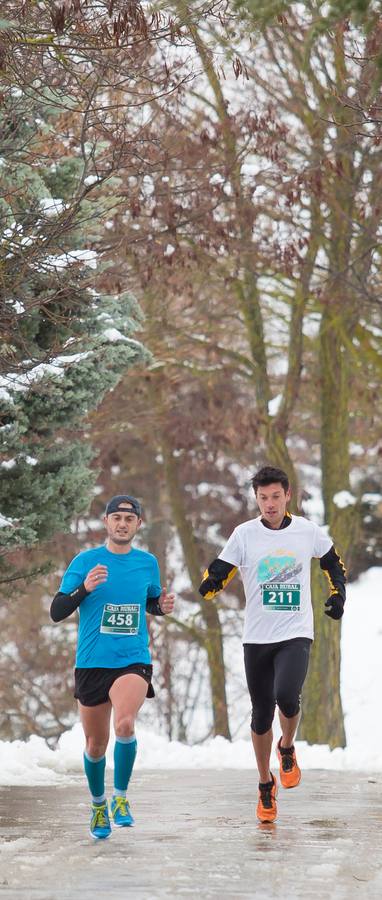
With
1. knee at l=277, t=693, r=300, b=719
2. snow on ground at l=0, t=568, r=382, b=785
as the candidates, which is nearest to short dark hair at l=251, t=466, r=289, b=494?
knee at l=277, t=693, r=300, b=719

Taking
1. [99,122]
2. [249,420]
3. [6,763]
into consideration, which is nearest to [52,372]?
[99,122]

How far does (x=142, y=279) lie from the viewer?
48.4ft

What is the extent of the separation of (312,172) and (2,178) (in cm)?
626

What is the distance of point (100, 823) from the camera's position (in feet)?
25.0

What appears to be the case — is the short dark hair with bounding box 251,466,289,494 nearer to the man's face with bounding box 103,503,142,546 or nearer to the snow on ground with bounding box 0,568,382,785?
the man's face with bounding box 103,503,142,546

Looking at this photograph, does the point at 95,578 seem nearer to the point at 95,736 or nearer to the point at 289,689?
the point at 95,736

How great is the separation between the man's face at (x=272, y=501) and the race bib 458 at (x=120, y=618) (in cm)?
102

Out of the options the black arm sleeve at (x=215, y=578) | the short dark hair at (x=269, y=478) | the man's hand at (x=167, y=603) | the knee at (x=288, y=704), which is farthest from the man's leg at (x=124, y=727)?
the short dark hair at (x=269, y=478)

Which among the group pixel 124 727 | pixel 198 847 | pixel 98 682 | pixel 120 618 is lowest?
pixel 198 847

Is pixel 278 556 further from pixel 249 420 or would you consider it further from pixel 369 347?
pixel 249 420

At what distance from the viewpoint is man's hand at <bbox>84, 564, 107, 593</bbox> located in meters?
7.63

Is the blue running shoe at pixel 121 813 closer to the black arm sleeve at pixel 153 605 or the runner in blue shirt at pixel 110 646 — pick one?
the runner in blue shirt at pixel 110 646

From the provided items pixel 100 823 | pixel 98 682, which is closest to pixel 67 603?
pixel 98 682

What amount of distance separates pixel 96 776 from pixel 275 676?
3.91 ft
